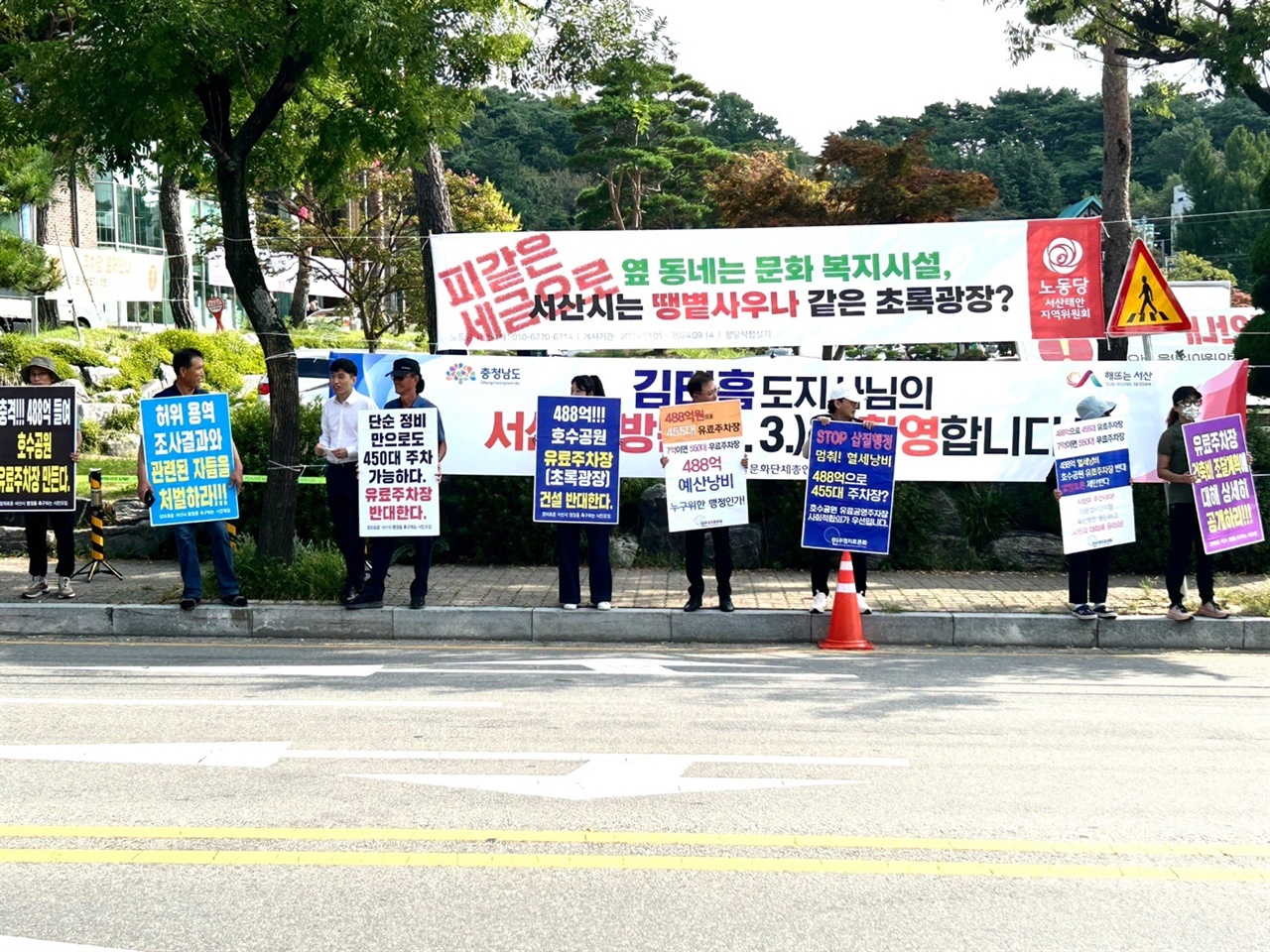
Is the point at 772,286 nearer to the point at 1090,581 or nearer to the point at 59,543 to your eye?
the point at 1090,581

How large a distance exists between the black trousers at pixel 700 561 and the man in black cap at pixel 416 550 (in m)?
2.16

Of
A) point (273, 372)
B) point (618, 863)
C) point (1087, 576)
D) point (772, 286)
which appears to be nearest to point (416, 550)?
point (273, 372)

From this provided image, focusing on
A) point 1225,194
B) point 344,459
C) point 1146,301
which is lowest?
point 344,459

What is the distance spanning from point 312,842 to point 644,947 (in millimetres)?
1598

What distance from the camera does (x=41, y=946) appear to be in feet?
13.7

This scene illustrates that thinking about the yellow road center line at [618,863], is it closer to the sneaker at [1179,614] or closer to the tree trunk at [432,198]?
the sneaker at [1179,614]

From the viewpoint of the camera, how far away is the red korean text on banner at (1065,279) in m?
12.9

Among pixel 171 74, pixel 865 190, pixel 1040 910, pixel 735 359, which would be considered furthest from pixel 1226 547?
pixel 865 190

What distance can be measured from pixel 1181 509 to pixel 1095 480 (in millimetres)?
724

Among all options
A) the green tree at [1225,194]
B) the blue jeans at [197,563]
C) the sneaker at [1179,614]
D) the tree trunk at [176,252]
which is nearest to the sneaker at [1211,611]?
the sneaker at [1179,614]

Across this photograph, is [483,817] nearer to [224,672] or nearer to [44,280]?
[224,672]

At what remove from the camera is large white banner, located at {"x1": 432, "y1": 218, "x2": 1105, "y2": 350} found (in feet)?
42.8

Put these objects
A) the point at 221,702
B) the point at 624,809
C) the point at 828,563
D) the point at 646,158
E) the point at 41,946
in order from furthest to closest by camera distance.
Result: the point at 646,158
the point at 828,563
the point at 221,702
the point at 624,809
the point at 41,946

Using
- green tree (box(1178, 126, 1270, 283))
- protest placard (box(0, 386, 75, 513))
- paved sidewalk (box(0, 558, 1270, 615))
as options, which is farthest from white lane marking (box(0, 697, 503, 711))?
green tree (box(1178, 126, 1270, 283))
